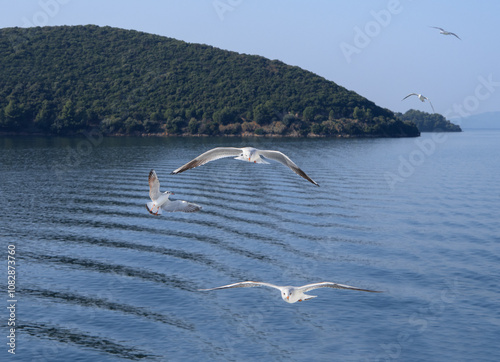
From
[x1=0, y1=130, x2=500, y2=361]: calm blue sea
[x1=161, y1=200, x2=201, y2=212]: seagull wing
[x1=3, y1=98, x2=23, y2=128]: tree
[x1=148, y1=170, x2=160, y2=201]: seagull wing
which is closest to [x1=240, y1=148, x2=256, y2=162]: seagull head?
[x1=161, y1=200, x2=201, y2=212]: seagull wing

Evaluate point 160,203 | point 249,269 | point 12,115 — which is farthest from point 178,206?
point 12,115

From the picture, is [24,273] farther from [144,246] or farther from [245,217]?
[245,217]

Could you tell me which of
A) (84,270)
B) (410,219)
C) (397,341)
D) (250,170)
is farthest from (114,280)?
(250,170)

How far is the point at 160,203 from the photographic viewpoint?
1720cm

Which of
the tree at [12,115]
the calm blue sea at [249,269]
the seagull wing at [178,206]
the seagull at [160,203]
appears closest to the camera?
the seagull at [160,203]

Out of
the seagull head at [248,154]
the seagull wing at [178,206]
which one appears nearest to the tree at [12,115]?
the seagull head at [248,154]

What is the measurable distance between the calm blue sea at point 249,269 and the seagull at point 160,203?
14714mm

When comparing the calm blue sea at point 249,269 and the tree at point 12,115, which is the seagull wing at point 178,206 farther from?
the tree at point 12,115

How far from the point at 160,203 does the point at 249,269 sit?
2624cm

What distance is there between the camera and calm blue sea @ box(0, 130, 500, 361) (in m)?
31.5

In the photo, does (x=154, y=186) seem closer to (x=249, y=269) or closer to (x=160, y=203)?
(x=160, y=203)

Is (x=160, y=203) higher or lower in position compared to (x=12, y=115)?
lower

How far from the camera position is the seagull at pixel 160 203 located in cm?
1648

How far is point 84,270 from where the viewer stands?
139 ft
